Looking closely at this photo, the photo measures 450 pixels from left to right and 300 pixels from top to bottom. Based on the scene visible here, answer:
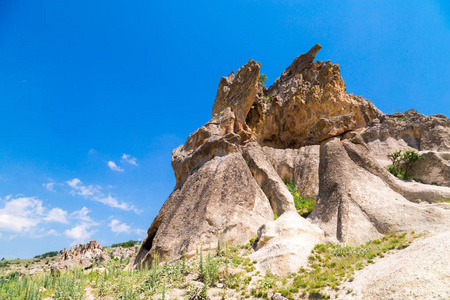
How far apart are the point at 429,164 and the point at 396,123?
35.9ft

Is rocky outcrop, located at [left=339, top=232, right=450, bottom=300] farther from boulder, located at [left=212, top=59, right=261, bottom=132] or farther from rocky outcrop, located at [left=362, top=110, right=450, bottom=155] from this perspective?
A: boulder, located at [left=212, top=59, right=261, bottom=132]

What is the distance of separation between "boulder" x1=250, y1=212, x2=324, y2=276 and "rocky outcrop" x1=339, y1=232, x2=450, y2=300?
2.58 meters

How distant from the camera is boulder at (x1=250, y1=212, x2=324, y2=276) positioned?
438 inches

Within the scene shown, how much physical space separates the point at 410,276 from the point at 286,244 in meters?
5.20

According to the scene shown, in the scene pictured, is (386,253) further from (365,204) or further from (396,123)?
(396,123)

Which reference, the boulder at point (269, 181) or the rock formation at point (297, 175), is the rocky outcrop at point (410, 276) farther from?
the boulder at point (269, 181)

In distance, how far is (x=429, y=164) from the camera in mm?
18312

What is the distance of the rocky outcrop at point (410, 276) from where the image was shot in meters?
6.79

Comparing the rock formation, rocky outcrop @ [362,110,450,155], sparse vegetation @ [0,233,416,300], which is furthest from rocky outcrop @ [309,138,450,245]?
rocky outcrop @ [362,110,450,155]

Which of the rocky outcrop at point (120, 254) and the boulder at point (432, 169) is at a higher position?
the boulder at point (432, 169)

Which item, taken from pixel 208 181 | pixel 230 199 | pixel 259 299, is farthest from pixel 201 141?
pixel 259 299

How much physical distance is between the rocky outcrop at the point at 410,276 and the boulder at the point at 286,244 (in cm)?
258

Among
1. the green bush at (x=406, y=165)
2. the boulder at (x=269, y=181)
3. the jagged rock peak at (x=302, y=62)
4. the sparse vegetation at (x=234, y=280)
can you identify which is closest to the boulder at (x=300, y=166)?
the boulder at (x=269, y=181)

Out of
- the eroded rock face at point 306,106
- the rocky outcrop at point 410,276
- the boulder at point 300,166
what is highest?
the eroded rock face at point 306,106
